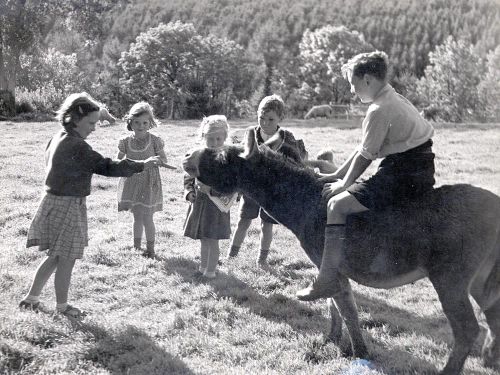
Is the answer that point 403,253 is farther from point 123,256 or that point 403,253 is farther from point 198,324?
point 123,256

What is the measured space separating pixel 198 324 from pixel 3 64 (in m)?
32.9

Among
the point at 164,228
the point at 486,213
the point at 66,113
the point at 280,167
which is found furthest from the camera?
the point at 164,228

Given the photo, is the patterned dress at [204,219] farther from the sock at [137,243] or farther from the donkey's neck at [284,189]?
the donkey's neck at [284,189]

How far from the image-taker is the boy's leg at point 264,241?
25.0 feet

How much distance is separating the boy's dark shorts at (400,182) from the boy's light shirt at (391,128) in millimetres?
88

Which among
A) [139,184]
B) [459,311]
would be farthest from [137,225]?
[459,311]

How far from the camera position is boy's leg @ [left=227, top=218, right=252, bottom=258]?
25.7ft

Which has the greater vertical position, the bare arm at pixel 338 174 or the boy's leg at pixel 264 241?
the bare arm at pixel 338 174

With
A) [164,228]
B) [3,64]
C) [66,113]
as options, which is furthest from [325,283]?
[3,64]

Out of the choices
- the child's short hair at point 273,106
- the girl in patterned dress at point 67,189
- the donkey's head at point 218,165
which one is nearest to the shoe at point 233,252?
the child's short hair at point 273,106

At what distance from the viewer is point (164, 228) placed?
949 cm

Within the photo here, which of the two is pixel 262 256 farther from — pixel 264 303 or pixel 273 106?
pixel 273 106

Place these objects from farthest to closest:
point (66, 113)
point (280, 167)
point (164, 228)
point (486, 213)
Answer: point (164, 228), point (66, 113), point (280, 167), point (486, 213)

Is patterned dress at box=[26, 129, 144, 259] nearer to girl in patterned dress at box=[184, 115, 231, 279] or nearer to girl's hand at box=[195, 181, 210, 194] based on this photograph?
girl's hand at box=[195, 181, 210, 194]
